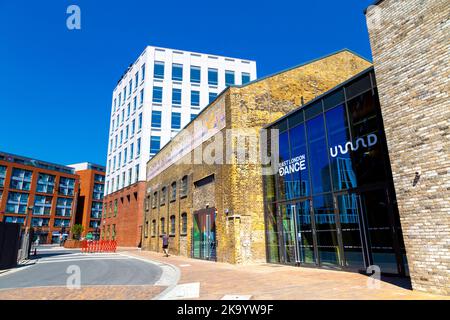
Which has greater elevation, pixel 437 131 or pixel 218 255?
pixel 437 131

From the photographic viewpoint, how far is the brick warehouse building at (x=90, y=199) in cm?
8499

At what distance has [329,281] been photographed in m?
8.49

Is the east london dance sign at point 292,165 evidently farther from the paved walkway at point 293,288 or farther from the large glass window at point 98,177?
the large glass window at point 98,177

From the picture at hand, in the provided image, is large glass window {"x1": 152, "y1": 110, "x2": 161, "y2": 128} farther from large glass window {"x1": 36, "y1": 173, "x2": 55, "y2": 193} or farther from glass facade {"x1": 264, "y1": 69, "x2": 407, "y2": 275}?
large glass window {"x1": 36, "y1": 173, "x2": 55, "y2": 193}

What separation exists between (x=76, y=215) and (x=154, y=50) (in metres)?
62.9

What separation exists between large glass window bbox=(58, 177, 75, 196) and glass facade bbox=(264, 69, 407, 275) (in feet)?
261

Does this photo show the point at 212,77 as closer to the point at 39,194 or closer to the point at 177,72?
the point at 177,72

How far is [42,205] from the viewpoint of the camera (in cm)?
7519

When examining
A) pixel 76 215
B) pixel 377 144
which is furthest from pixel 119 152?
pixel 76 215

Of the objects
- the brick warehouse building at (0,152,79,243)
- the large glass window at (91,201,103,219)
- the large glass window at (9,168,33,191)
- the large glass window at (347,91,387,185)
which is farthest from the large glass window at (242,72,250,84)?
the large glass window at (91,201,103,219)

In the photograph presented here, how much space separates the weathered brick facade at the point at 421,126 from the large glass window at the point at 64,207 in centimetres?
8610

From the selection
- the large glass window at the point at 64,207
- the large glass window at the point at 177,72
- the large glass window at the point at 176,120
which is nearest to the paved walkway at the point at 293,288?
the large glass window at the point at 176,120

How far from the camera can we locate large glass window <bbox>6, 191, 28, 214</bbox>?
69.7 metres
